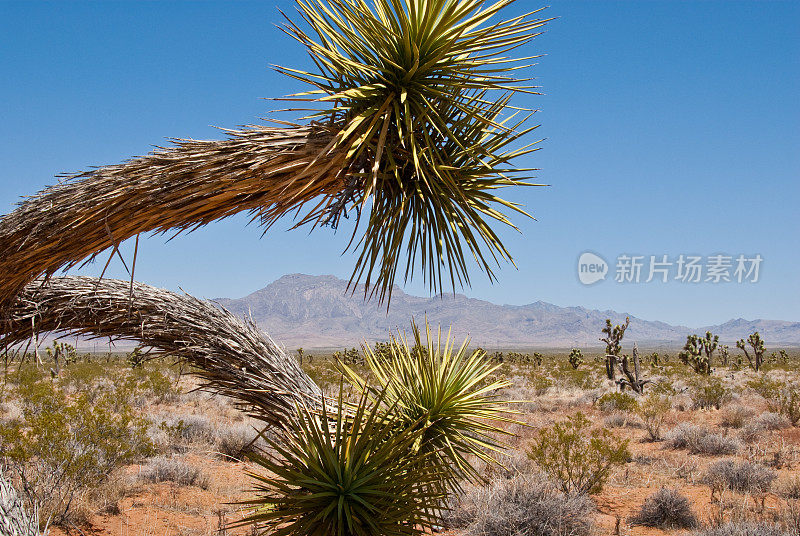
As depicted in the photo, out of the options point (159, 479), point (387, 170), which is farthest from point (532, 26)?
point (159, 479)

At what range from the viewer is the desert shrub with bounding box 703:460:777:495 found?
8.37 meters

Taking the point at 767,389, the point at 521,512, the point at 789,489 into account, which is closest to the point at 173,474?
the point at 521,512

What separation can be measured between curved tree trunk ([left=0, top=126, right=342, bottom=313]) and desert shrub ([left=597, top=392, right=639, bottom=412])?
15.1 meters

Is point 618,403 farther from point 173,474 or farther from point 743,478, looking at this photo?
point 173,474

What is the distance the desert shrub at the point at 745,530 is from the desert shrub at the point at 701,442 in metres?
5.17

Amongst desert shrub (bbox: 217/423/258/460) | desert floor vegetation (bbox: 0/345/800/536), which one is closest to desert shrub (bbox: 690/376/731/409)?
desert floor vegetation (bbox: 0/345/800/536)

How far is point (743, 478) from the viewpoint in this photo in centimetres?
852

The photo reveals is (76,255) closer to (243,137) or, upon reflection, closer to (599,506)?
(243,137)

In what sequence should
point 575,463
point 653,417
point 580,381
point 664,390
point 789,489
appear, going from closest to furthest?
point 789,489
point 575,463
point 653,417
point 664,390
point 580,381

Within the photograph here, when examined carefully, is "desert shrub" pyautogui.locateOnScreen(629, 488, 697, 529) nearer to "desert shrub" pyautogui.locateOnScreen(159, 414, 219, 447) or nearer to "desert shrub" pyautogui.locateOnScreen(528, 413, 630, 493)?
"desert shrub" pyautogui.locateOnScreen(528, 413, 630, 493)

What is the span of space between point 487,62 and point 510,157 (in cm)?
64

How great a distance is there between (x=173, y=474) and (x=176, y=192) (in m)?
7.62

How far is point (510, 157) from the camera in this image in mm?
3568

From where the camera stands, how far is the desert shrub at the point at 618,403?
15.8 meters
